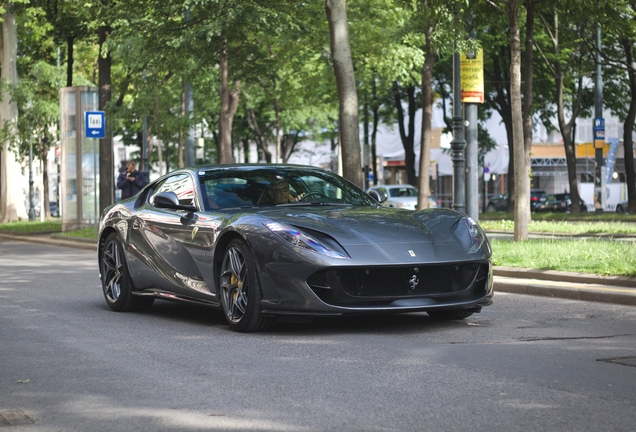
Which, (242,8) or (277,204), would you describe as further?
(242,8)

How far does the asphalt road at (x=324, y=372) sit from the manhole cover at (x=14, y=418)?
0.6 inches

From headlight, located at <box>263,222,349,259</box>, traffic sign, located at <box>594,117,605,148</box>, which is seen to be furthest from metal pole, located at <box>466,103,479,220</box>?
traffic sign, located at <box>594,117,605,148</box>

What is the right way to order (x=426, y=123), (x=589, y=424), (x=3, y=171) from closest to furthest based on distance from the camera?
1. (x=589, y=424)
2. (x=426, y=123)
3. (x=3, y=171)

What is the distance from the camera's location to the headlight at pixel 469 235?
8462 millimetres

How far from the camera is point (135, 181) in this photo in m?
25.5

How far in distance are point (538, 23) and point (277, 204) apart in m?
29.6

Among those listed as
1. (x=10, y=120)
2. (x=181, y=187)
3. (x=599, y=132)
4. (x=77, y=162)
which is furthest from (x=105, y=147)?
(x=181, y=187)

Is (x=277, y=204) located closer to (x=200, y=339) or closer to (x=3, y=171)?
(x=200, y=339)

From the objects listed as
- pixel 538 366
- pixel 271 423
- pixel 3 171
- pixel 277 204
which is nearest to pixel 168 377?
pixel 271 423

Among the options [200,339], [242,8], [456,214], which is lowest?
[200,339]

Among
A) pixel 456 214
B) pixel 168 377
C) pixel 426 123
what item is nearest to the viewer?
pixel 168 377

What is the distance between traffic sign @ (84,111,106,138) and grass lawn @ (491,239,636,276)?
1330cm

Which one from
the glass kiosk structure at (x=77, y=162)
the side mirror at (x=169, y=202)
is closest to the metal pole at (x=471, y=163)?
the side mirror at (x=169, y=202)

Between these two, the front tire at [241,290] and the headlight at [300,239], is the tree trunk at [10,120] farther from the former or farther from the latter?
the headlight at [300,239]
